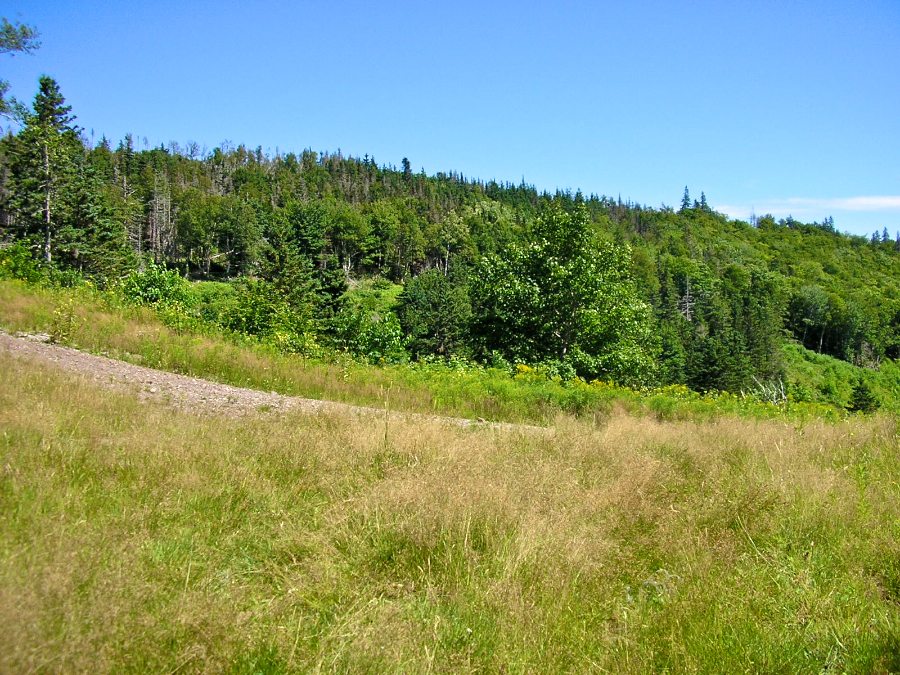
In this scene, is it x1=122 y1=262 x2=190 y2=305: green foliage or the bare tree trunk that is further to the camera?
the bare tree trunk

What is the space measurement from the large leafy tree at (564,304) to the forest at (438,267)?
7 centimetres

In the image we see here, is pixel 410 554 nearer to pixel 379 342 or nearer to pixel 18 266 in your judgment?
pixel 379 342

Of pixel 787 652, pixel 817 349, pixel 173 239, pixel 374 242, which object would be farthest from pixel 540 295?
pixel 817 349

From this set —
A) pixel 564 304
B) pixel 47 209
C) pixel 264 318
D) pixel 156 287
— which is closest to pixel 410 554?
pixel 264 318

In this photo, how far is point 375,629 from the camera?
273 centimetres

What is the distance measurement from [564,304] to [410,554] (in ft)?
51.8

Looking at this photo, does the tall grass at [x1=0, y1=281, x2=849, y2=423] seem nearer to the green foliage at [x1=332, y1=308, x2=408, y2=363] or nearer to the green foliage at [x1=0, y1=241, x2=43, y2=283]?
the green foliage at [x1=332, y1=308, x2=408, y2=363]

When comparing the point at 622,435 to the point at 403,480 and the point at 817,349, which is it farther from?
the point at 817,349

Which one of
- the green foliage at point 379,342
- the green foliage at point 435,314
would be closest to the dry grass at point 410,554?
the green foliage at point 379,342

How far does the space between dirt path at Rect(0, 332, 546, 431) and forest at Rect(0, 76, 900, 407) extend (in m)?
3.60

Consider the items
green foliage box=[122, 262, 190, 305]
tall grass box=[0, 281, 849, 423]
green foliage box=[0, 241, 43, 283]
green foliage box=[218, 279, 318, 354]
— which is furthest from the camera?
green foliage box=[122, 262, 190, 305]

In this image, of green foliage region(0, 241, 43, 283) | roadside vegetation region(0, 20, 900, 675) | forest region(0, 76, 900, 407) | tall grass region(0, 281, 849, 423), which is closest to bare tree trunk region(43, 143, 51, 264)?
forest region(0, 76, 900, 407)

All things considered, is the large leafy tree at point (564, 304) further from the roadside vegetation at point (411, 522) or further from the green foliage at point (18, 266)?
the green foliage at point (18, 266)

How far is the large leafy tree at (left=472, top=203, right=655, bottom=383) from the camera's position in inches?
722
